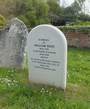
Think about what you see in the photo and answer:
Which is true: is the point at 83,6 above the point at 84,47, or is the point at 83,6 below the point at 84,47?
above

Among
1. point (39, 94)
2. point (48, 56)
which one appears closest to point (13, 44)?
point (48, 56)

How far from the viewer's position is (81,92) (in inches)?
246

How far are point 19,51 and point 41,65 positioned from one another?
71.6 inches

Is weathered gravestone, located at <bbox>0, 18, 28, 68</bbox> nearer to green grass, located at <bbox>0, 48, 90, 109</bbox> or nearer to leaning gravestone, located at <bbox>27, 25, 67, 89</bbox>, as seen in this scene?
green grass, located at <bbox>0, 48, 90, 109</bbox>

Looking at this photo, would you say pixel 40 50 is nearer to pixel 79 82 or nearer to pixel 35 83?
pixel 35 83

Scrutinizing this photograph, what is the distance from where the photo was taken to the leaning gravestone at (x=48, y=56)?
6.09 metres

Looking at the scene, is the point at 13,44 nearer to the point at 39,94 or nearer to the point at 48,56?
the point at 48,56

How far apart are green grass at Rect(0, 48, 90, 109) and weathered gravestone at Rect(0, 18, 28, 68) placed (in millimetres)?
549

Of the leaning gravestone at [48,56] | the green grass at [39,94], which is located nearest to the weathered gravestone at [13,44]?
the green grass at [39,94]

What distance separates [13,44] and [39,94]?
8.69 feet

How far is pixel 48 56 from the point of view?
6.32 meters

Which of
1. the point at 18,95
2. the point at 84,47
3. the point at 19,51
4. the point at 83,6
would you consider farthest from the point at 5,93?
the point at 83,6

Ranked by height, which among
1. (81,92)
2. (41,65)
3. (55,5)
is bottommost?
(81,92)

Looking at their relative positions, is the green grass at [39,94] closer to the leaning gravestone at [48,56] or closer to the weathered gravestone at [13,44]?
the leaning gravestone at [48,56]
